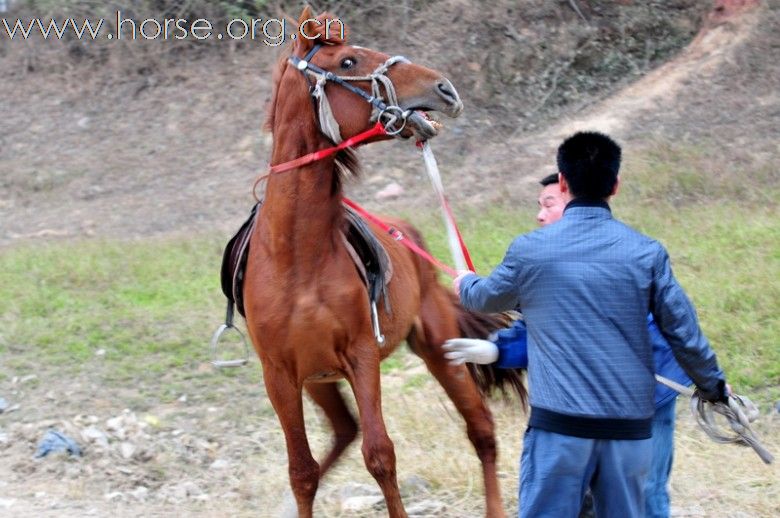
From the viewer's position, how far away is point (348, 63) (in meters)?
4.72

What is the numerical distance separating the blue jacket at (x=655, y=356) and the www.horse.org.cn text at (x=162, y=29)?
11810 mm

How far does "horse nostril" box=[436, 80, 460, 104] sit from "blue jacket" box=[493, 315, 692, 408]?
0.98 m

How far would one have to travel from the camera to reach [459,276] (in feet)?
13.0

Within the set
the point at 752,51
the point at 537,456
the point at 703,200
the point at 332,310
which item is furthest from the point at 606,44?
the point at 537,456

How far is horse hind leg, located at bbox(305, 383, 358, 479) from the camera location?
19.7 feet

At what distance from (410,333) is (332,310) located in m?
1.11

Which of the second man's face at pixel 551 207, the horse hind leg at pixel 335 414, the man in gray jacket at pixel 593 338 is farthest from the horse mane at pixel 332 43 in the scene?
the horse hind leg at pixel 335 414

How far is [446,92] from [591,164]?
45.0 inches

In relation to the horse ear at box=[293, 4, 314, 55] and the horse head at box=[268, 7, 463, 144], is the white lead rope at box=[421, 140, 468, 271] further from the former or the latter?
the horse ear at box=[293, 4, 314, 55]

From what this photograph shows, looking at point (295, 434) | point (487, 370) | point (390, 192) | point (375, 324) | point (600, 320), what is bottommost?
point (390, 192)

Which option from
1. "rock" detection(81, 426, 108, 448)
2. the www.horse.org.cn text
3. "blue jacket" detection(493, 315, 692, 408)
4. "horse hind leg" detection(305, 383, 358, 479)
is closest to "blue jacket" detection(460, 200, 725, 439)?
"blue jacket" detection(493, 315, 692, 408)

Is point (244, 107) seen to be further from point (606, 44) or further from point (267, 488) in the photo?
point (267, 488)

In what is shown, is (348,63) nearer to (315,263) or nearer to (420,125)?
(420,125)

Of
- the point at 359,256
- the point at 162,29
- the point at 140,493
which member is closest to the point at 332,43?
the point at 359,256
